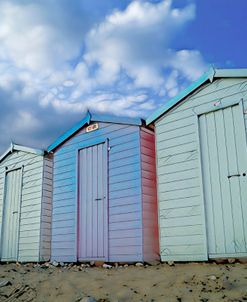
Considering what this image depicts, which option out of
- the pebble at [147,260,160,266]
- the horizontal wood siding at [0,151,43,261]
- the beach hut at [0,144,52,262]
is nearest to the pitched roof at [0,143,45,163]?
the beach hut at [0,144,52,262]

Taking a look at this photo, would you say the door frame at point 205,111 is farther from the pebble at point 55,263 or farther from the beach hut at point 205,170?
the pebble at point 55,263

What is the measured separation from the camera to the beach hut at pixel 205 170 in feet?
22.3

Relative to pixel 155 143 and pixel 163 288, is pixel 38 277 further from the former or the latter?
pixel 155 143

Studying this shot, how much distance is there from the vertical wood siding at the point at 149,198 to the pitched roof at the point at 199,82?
491mm

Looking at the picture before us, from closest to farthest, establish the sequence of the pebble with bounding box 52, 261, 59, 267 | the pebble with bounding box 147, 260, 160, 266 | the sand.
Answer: the sand
the pebble with bounding box 147, 260, 160, 266
the pebble with bounding box 52, 261, 59, 267

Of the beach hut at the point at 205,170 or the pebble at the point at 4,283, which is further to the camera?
the pebble at the point at 4,283

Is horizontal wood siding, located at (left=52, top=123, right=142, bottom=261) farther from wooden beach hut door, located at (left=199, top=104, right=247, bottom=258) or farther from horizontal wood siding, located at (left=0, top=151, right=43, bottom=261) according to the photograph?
wooden beach hut door, located at (left=199, top=104, right=247, bottom=258)

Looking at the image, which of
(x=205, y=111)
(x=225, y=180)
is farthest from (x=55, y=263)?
(x=205, y=111)

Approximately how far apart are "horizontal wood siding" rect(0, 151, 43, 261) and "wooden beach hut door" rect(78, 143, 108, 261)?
1.52 meters

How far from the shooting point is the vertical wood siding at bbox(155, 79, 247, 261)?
7.15 m

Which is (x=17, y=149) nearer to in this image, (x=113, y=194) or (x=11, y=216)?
(x=11, y=216)

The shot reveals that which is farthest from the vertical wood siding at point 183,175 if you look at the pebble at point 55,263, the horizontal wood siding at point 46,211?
the horizontal wood siding at point 46,211

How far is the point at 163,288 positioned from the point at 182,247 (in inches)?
72.5

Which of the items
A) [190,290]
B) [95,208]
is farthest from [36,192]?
[190,290]
